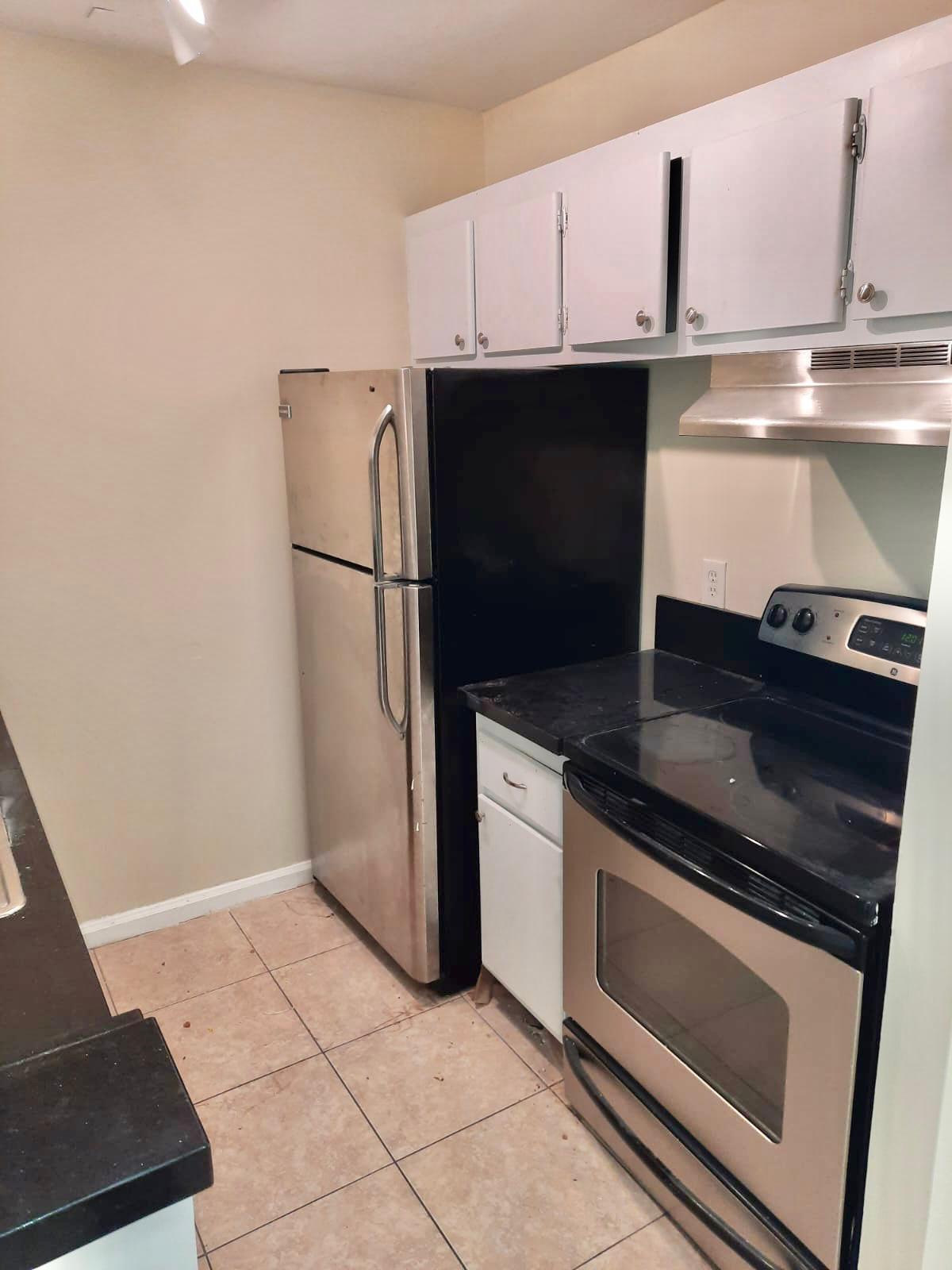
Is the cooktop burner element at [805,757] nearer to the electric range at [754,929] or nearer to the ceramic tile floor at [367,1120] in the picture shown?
the electric range at [754,929]

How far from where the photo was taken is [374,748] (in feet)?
8.21

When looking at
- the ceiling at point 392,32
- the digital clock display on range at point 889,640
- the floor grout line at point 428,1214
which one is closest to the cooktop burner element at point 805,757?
the digital clock display on range at point 889,640

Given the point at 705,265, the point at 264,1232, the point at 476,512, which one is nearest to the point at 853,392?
the point at 705,265

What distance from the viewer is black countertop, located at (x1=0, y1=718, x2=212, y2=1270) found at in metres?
0.68

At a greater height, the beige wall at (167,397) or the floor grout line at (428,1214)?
the beige wall at (167,397)

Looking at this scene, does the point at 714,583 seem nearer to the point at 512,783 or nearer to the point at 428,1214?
the point at 512,783

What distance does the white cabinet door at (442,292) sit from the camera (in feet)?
8.32

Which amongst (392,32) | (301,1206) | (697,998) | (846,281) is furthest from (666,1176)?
(392,32)

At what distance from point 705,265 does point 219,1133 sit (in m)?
2.11

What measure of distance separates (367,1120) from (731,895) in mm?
1127

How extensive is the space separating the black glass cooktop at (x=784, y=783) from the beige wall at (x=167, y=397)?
1.40 meters

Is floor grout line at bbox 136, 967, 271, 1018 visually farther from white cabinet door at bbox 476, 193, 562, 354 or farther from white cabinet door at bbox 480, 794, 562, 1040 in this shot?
white cabinet door at bbox 476, 193, 562, 354

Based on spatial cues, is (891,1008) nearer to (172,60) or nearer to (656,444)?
(656,444)

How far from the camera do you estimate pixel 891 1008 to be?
1080mm
